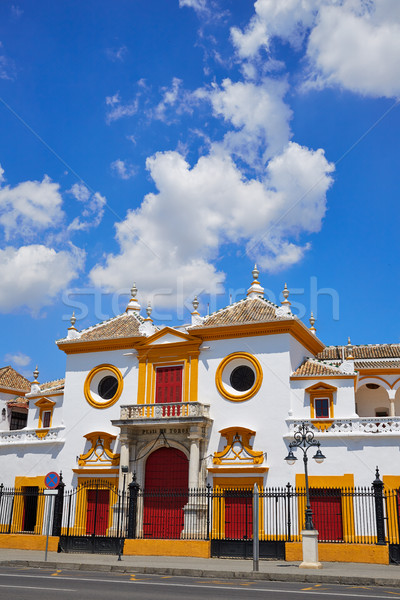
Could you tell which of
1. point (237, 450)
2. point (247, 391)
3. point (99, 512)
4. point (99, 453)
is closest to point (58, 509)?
point (99, 512)

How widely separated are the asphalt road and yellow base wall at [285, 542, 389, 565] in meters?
5.16

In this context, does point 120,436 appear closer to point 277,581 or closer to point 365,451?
point 365,451

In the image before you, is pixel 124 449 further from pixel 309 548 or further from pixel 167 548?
pixel 309 548

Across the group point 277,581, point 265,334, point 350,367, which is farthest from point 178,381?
point 277,581

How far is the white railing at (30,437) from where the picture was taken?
31.9 meters

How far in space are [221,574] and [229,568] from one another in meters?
1.35

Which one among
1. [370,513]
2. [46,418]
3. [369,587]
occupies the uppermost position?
[46,418]

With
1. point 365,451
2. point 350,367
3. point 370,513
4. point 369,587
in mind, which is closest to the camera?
point 369,587

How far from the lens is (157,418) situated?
28609 mm

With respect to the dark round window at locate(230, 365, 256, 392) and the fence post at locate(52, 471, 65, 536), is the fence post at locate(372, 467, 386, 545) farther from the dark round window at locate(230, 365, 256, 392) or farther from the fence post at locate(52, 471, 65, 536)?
the fence post at locate(52, 471, 65, 536)

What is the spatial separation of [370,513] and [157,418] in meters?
9.94

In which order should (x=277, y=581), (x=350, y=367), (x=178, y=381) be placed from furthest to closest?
(x=178, y=381)
(x=350, y=367)
(x=277, y=581)

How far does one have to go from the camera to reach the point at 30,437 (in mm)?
32969

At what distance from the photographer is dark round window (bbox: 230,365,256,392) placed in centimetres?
2923
